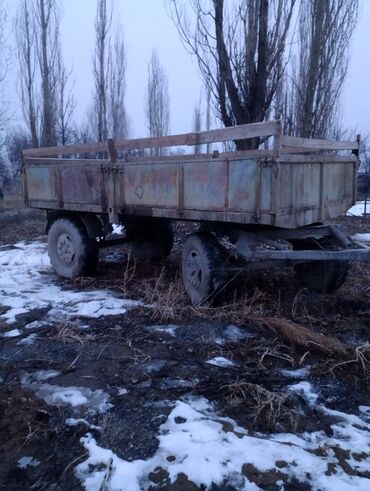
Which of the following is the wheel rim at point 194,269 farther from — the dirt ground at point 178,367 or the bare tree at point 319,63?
the bare tree at point 319,63

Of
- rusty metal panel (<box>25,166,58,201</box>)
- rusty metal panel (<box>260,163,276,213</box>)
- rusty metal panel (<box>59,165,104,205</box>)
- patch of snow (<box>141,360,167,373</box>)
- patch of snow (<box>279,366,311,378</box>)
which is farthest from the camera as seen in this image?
rusty metal panel (<box>25,166,58,201</box>)

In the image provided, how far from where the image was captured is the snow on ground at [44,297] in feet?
17.9

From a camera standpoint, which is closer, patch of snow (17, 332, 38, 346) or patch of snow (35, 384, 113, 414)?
patch of snow (35, 384, 113, 414)

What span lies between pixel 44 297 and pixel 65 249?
1257 mm

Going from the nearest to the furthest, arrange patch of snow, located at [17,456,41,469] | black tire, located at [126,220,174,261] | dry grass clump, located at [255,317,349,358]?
patch of snow, located at [17,456,41,469]
dry grass clump, located at [255,317,349,358]
black tire, located at [126,220,174,261]

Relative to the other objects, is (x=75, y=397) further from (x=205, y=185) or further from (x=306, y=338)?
(x=205, y=185)

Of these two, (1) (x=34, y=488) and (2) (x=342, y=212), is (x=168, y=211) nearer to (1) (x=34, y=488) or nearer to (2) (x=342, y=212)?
(2) (x=342, y=212)

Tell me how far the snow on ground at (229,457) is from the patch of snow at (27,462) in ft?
0.91

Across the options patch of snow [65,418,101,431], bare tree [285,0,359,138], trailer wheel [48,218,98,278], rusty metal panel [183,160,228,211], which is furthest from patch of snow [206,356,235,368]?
bare tree [285,0,359,138]

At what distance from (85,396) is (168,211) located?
2.70m

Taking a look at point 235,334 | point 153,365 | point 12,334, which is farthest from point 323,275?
point 12,334

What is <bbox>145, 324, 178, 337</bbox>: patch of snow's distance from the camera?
474 cm

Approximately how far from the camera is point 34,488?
2537 millimetres

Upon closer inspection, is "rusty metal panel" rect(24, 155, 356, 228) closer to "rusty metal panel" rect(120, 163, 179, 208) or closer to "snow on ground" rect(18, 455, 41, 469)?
"rusty metal panel" rect(120, 163, 179, 208)
